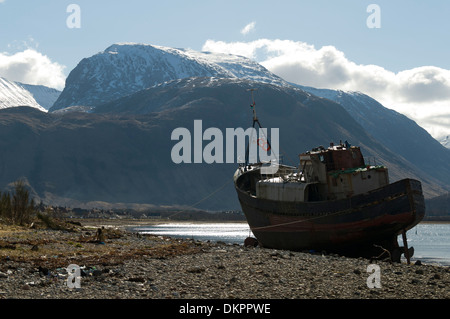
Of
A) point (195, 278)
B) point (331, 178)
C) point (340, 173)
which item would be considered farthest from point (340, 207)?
point (195, 278)

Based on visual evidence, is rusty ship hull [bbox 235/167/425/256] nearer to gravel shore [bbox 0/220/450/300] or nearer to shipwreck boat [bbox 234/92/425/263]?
shipwreck boat [bbox 234/92/425/263]

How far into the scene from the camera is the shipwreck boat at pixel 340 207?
42719 millimetres

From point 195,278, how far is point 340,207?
2239 centimetres

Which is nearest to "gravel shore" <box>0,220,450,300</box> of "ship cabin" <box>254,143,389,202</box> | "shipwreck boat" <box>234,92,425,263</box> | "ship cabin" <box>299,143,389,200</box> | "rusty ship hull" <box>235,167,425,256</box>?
"rusty ship hull" <box>235,167,425,256</box>

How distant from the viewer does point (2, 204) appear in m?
57.8

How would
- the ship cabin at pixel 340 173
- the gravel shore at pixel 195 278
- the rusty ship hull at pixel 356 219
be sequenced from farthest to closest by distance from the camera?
1. the ship cabin at pixel 340 173
2. the rusty ship hull at pixel 356 219
3. the gravel shore at pixel 195 278

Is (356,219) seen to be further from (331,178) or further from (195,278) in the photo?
(195,278)

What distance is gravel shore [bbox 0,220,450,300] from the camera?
66.8 feet

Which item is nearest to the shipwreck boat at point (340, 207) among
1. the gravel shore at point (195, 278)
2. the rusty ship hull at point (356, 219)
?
the rusty ship hull at point (356, 219)

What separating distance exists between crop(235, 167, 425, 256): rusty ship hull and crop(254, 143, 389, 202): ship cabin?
4.21ft

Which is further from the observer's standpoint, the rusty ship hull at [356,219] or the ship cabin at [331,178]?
the ship cabin at [331,178]

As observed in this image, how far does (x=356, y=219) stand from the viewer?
43.3m

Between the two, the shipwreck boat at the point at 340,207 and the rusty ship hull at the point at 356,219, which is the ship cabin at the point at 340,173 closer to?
the shipwreck boat at the point at 340,207
